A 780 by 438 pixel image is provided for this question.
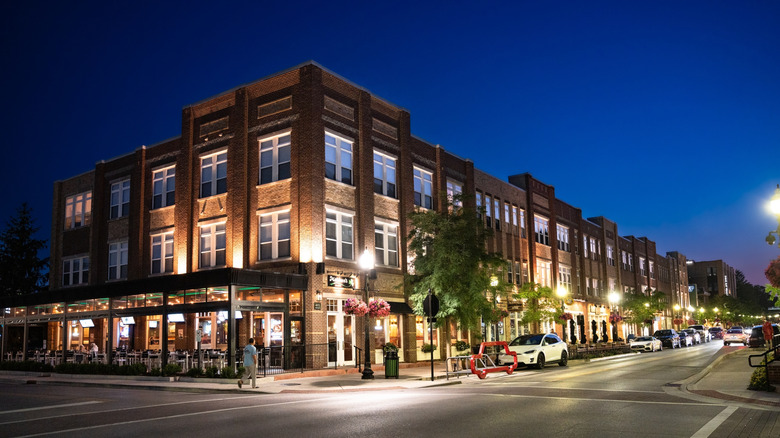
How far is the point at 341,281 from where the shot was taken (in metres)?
30.1

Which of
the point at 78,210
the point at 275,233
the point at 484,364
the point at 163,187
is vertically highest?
the point at 163,187

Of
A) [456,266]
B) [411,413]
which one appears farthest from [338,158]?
[411,413]

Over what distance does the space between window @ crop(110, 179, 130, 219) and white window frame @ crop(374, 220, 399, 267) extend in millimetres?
16511

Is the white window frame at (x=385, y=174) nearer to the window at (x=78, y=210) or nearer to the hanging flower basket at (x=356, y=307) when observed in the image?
the hanging flower basket at (x=356, y=307)

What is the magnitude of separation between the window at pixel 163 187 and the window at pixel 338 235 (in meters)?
11.1

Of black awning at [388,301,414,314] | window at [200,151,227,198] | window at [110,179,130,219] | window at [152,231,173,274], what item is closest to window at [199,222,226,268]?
window at [200,151,227,198]

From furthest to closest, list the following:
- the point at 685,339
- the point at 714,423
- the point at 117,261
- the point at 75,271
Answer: the point at 685,339, the point at 75,271, the point at 117,261, the point at 714,423

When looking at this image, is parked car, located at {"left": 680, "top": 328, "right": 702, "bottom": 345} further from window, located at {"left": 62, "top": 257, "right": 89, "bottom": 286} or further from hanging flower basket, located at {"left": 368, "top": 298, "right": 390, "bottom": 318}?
window, located at {"left": 62, "top": 257, "right": 89, "bottom": 286}

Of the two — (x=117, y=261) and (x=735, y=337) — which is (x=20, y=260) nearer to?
(x=117, y=261)

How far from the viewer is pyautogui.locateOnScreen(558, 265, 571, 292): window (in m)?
56.1

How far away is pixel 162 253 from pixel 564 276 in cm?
3542

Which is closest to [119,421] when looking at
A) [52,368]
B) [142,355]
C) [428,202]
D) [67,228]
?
[142,355]

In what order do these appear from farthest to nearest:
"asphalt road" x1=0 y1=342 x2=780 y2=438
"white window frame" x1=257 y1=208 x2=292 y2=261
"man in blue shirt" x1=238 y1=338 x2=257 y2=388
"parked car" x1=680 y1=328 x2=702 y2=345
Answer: "parked car" x1=680 y1=328 x2=702 y2=345 → "white window frame" x1=257 y1=208 x2=292 y2=261 → "man in blue shirt" x1=238 y1=338 x2=257 y2=388 → "asphalt road" x1=0 y1=342 x2=780 y2=438

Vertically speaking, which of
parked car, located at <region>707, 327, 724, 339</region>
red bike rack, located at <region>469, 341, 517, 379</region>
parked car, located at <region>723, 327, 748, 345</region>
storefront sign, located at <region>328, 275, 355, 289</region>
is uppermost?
storefront sign, located at <region>328, 275, 355, 289</region>
